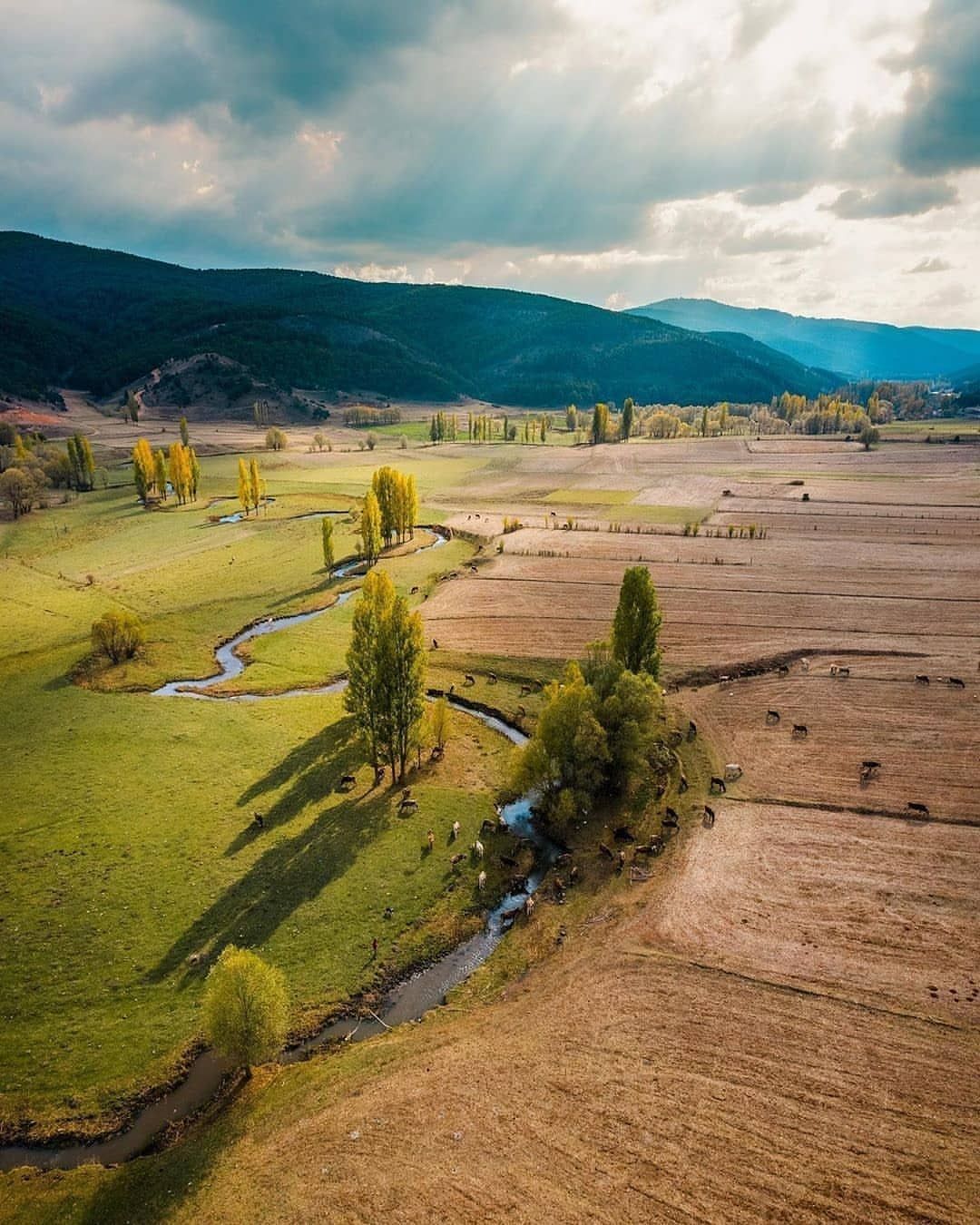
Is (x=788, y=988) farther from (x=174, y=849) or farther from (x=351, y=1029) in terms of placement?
(x=174, y=849)

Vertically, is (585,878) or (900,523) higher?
(900,523)

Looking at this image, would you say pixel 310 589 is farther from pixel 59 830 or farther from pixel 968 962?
pixel 968 962

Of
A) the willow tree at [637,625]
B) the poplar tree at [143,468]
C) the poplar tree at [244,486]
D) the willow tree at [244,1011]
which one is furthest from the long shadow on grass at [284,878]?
the poplar tree at [143,468]

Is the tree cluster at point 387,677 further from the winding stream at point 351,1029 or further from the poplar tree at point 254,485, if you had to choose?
the poplar tree at point 254,485

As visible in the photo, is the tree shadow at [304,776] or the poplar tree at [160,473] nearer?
the tree shadow at [304,776]

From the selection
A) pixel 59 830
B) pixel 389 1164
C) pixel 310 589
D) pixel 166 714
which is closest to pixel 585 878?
pixel 389 1164

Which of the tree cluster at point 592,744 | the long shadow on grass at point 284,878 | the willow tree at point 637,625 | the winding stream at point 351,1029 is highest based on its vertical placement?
the willow tree at point 637,625
